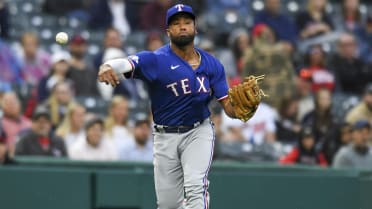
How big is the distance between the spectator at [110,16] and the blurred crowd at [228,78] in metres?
0.02

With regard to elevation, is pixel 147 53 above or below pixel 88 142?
above

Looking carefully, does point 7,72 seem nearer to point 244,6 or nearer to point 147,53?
point 244,6

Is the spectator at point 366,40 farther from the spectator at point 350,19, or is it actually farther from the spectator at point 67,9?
the spectator at point 67,9

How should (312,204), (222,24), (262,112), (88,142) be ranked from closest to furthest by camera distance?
(312,204) → (88,142) → (262,112) → (222,24)

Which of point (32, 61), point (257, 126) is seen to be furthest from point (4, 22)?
point (257, 126)

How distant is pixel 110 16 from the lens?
55.8 ft

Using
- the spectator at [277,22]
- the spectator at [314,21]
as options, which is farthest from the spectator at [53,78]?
the spectator at [314,21]

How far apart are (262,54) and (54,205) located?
4545mm

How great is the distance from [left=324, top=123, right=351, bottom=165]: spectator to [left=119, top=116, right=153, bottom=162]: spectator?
7.24ft

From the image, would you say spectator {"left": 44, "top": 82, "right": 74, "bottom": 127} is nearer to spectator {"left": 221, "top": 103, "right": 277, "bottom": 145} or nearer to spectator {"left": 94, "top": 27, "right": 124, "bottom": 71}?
spectator {"left": 94, "top": 27, "right": 124, "bottom": 71}

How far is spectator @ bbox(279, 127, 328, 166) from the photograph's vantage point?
13445mm

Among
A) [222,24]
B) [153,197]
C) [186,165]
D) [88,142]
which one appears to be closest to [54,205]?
[153,197]

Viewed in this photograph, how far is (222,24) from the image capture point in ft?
56.6

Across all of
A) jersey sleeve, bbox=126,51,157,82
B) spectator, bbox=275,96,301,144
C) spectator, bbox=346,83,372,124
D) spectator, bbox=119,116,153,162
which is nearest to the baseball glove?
jersey sleeve, bbox=126,51,157,82
